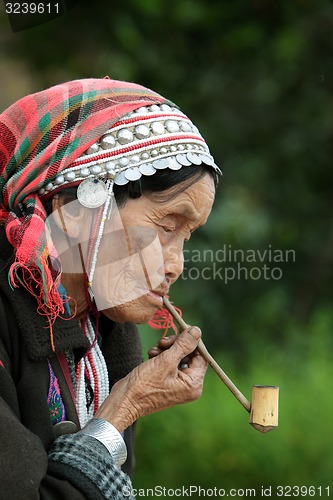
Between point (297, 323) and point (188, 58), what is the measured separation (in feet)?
7.82

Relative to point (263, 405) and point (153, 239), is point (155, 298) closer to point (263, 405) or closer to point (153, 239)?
point (153, 239)

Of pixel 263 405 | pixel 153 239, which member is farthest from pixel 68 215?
pixel 263 405

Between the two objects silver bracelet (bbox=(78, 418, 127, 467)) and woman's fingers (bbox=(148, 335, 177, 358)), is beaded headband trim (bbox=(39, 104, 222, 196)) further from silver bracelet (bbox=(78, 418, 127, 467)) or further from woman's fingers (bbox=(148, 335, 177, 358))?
silver bracelet (bbox=(78, 418, 127, 467))

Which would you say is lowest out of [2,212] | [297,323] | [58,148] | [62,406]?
[297,323]

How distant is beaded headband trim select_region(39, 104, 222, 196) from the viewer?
213 centimetres

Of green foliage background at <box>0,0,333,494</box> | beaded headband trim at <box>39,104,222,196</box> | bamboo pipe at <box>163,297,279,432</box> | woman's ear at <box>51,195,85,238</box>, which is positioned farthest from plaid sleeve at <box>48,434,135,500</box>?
green foliage background at <box>0,0,333,494</box>

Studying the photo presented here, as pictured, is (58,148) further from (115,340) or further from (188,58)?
(188,58)

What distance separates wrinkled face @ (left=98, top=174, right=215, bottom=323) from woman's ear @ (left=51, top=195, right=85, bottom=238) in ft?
0.27

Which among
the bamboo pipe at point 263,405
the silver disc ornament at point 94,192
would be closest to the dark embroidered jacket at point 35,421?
the silver disc ornament at point 94,192

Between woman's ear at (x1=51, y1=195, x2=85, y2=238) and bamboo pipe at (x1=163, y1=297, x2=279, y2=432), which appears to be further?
bamboo pipe at (x1=163, y1=297, x2=279, y2=432)

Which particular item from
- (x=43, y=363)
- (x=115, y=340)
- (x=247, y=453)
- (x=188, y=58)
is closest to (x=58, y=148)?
(x=43, y=363)

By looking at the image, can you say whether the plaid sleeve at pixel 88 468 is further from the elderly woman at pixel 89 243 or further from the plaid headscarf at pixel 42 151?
the plaid headscarf at pixel 42 151

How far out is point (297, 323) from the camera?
691 cm

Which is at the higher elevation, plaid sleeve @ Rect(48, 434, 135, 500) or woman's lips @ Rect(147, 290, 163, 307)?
woman's lips @ Rect(147, 290, 163, 307)
